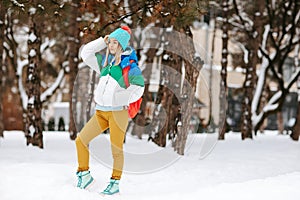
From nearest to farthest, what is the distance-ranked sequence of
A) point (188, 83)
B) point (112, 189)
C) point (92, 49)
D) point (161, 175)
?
point (112, 189), point (92, 49), point (161, 175), point (188, 83)

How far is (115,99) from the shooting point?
468cm

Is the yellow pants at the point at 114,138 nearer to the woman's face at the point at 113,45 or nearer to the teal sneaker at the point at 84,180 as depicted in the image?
the teal sneaker at the point at 84,180

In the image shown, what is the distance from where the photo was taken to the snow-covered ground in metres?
4.50

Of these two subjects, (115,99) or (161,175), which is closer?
(115,99)

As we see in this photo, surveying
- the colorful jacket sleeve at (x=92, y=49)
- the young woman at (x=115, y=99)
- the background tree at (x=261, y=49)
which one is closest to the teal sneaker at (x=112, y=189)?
the young woman at (x=115, y=99)

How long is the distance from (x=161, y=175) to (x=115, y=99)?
169 centimetres

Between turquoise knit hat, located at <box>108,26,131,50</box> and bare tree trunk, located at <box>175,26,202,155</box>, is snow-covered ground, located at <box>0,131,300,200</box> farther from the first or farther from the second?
turquoise knit hat, located at <box>108,26,131,50</box>

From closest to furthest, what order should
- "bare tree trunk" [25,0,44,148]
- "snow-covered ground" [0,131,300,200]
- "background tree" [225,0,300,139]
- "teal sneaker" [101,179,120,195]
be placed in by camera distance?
"snow-covered ground" [0,131,300,200]
"teal sneaker" [101,179,120,195]
"bare tree trunk" [25,0,44,148]
"background tree" [225,0,300,139]

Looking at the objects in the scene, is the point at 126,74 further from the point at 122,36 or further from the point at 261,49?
the point at 261,49

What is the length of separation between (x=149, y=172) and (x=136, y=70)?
1.91m

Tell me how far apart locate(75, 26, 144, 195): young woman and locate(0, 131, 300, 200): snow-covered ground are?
271 millimetres

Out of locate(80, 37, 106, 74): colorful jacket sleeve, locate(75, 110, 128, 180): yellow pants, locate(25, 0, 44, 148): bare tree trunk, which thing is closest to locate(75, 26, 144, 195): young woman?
locate(75, 110, 128, 180): yellow pants

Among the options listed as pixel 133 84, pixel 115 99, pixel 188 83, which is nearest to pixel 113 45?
pixel 133 84

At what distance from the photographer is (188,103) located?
24.5 ft
